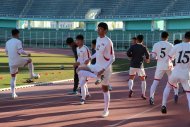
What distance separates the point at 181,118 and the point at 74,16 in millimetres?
57528

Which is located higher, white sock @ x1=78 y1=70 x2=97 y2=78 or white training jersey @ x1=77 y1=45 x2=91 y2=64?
white training jersey @ x1=77 y1=45 x2=91 y2=64

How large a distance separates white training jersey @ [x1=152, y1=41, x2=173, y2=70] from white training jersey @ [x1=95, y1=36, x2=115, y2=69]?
2.19 m

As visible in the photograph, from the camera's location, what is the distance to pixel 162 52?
1195cm

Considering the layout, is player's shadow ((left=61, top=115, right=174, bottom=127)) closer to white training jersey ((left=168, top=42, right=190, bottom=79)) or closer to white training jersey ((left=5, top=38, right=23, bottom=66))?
white training jersey ((left=168, top=42, right=190, bottom=79))

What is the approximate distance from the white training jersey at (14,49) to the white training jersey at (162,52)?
423 centimetres

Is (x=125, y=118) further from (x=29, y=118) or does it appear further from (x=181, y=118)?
(x=29, y=118)

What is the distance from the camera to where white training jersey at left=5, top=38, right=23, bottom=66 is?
513 inches

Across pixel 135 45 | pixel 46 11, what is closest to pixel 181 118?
pixel 135 45

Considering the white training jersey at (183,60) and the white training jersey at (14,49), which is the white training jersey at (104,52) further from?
the white training jersey at (14,49)

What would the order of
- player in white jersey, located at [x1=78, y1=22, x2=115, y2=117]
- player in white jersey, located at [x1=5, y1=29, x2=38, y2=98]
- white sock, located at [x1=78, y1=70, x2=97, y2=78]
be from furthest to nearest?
player in white jersey, located at [x1=5, y1=29, x2=38, y2=98] < white sock, located at [x1=78, y1=70, x2=97, y2=78] < player in white jersey, located at [x1=78, y1=22, x2=115, y2=117]

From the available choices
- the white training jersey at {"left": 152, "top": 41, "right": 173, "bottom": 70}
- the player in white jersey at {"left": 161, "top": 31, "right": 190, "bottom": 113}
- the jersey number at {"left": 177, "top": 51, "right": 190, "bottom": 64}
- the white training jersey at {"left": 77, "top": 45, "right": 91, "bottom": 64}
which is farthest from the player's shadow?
the white training jersey at {"left": 77, "top": 45, "right": 91, "bottom": 64}

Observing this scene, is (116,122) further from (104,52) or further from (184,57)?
(184,57)

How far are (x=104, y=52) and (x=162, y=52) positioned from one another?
2.42m

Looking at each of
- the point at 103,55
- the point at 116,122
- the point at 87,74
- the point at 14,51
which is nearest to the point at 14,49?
the point at 14,51
